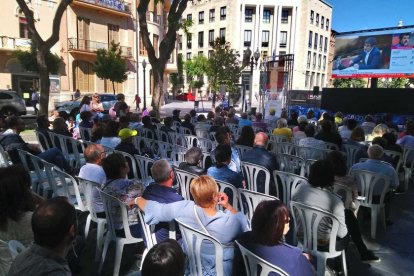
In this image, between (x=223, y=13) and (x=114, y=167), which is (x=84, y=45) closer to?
(x=114, y=167)

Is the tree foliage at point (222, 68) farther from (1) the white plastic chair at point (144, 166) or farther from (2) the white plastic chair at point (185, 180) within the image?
(2) the white plastic chair at point (185, 180)

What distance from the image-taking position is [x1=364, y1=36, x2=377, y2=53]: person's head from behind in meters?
18.3

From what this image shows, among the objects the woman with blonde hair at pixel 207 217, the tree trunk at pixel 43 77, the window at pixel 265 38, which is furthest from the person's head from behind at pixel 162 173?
the window at pixel 265 38

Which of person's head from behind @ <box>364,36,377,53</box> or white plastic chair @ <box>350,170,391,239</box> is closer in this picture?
white plastic chair @ <box>350,170,391,239</box>

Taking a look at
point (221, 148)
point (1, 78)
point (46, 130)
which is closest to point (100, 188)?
point (221, 148)

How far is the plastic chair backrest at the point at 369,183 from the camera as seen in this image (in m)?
4.14

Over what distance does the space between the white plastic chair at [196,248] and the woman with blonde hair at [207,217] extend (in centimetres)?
5

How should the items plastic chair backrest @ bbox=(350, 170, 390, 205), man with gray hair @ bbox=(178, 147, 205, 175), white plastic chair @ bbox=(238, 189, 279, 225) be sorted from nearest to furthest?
1. white plastic chair @ bbox=(238, 189, 279, 225)
2. man with gray hair @ bbox=(178, 147, 205, 175)
3. plastic chair backrest @ bbox=(350, 170, 390, 205)

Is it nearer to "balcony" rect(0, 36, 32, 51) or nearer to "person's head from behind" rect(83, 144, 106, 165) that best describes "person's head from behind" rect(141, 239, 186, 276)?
"person's head from behind" rect(83, 144, 106, 165)

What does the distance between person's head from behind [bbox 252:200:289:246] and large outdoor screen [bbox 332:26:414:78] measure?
Result: 18.1m

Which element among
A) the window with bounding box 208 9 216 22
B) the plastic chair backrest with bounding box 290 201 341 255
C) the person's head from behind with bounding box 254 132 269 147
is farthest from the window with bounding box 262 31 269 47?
the plastic chair backrest with bounding box 290 201 341 255

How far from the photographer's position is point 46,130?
246 inches

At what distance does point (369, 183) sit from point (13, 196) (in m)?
3.88

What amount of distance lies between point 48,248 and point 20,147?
11.8ft
